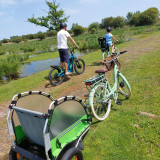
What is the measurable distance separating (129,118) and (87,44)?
47.8 feet

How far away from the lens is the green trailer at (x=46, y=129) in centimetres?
180

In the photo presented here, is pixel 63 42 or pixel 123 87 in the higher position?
pixel 63 42

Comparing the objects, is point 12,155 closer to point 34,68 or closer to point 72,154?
point 72,154

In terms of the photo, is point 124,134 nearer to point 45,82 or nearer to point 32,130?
point 32,130

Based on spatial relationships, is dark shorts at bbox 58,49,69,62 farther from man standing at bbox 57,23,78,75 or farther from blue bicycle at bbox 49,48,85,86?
blue bicycle at bbox 49,48,85,86

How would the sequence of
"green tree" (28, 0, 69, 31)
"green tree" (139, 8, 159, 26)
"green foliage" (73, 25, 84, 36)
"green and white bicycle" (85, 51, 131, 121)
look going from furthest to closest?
"green foliage" (73, 25, 84, 36) < "green tree" (139, 8, 159, 26) < "green tree" (28, 0, 69, 31) < "green and white bicycle" (85, 51, 131, 121)

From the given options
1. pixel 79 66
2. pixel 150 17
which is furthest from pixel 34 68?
pixel 150 17

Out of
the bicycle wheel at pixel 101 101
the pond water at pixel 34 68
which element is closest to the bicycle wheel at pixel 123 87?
the bicycle wheel at pixel 101 101

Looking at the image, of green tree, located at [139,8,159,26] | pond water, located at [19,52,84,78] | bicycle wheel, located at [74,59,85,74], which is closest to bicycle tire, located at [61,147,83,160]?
bicycle wheel, located at [74,59,85,74]

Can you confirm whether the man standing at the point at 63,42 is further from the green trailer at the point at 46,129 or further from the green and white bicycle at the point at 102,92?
the green trailer at the point at 46,129

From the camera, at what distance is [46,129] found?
5.61 feet

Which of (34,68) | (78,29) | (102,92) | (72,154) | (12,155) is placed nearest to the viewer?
(72,154)

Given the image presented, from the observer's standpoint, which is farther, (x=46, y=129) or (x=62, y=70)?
(x=62, y=70)

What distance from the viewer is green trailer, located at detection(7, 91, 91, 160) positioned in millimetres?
1802
